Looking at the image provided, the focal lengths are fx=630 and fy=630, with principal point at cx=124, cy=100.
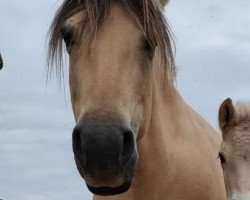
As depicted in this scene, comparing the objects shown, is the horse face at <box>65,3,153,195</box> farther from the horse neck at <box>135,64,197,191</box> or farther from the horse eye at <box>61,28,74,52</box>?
the horse neck at <box>135,64,197,191</box>

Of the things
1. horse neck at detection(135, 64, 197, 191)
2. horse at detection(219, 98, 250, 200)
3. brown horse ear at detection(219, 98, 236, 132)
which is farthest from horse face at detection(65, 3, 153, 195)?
brown horse ear at detection(219, 98, 236, 132)

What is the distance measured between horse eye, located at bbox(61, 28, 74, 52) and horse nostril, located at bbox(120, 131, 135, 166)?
1115mm

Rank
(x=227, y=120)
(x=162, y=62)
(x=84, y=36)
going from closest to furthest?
(x=84, y=36) < (x=162, y=62) < (x=227, y=120)

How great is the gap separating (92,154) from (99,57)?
856 millimetres

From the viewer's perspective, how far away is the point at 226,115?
5945 mm

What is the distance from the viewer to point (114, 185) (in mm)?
4500

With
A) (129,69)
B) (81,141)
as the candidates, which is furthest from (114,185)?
(129,69)

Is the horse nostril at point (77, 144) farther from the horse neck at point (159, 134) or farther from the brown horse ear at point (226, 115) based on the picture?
the brown horse ear at point (226, 115)

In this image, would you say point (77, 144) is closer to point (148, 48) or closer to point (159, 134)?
point (148, 48)

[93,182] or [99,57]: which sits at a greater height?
[99,57]

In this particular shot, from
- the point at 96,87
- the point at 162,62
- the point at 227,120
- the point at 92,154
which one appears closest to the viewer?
the point at 92,154

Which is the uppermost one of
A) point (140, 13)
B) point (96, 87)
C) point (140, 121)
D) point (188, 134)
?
point (140, 13)

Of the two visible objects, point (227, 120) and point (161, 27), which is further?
point (227, 120)

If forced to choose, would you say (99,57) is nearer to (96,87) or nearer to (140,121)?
(96,87)
